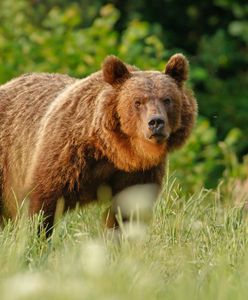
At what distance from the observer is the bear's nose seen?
20.3ft

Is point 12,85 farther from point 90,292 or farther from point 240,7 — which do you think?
point 240,7

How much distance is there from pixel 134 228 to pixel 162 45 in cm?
842

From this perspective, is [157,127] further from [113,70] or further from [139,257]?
[139,257]

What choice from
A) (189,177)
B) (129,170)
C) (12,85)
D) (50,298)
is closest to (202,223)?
(129,170)

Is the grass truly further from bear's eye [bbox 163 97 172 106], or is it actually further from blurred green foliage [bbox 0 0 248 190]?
blurred green foliage [bbox 0 0 248 190]

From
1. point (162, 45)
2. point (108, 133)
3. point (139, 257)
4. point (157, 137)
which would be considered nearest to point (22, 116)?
point (108, 133)

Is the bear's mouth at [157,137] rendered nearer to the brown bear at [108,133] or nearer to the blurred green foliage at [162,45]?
the brown bear at [108,133]

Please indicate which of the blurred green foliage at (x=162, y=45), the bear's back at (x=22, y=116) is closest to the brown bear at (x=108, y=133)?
the bear's back at (x=22, y=116)

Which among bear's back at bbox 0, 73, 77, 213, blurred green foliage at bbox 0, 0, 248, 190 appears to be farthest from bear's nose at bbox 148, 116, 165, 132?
blurred green foliage at bbox 0, 0, 248, 190

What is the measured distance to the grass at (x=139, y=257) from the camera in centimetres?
424

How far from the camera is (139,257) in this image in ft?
16.2

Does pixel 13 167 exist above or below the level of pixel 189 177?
above

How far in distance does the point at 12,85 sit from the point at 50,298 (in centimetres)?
352

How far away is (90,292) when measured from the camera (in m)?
4.09
